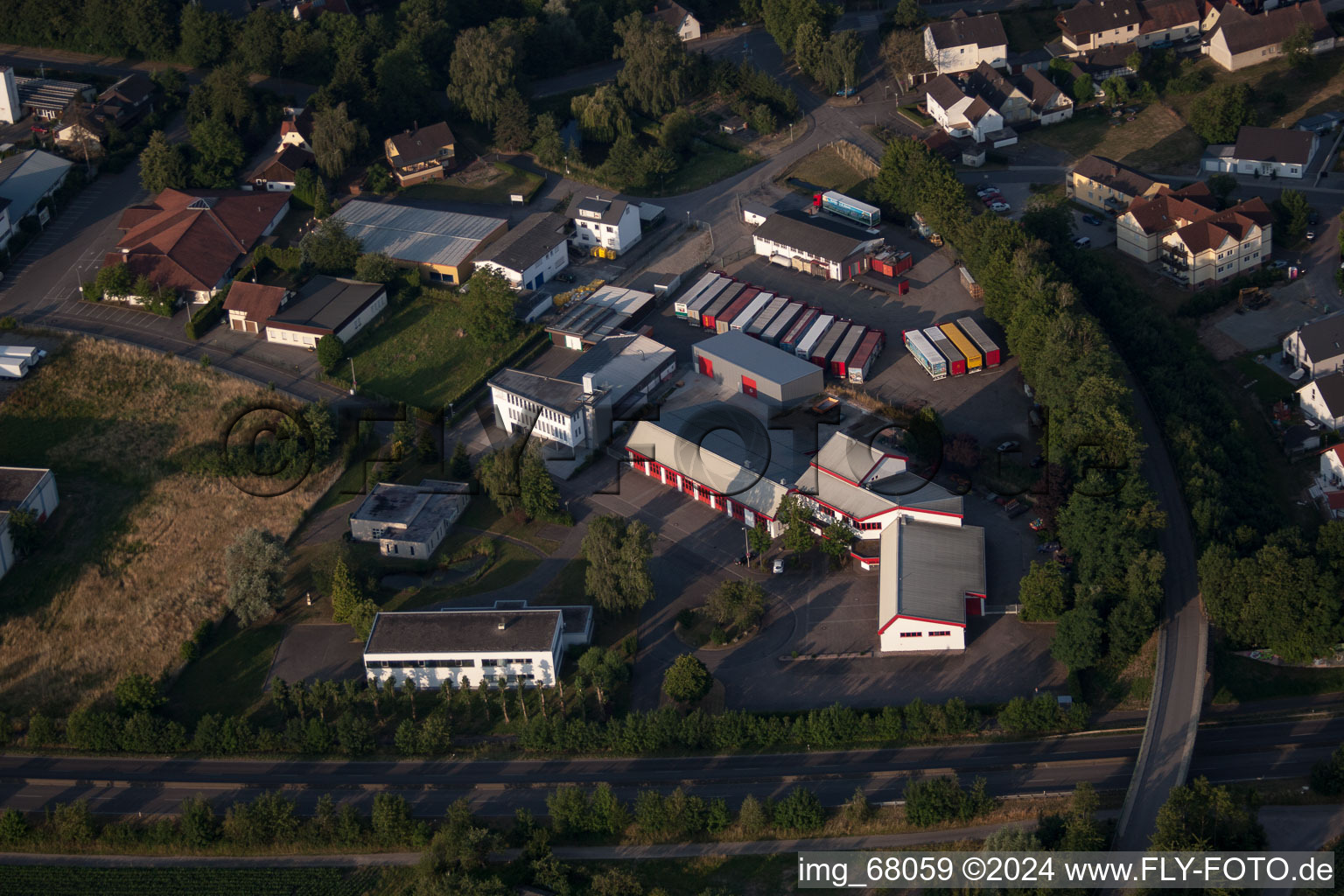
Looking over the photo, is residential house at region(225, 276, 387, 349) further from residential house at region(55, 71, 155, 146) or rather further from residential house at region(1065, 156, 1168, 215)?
residential house at region(1065, 156, 1168, 215)

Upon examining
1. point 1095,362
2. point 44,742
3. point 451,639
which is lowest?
point 44,742

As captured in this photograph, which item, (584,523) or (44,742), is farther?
(584,523)

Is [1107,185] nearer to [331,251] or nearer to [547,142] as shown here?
[547,142]

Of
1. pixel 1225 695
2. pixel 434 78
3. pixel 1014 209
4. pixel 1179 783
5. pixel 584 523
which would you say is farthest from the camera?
pixel 434 78

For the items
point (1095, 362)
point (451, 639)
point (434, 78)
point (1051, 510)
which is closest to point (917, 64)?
point (434, 78)

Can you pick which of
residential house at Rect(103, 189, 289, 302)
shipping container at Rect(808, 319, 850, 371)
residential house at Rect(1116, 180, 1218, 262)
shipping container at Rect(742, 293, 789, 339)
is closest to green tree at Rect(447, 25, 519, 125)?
residential house at Rect(103, 189, 289, 302)

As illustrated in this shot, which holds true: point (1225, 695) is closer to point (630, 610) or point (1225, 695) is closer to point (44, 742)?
point (630, 610)
